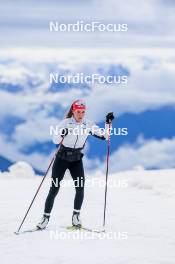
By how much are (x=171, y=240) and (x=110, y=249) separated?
1339mm

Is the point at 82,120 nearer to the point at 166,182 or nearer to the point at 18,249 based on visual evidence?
the point at 18,249

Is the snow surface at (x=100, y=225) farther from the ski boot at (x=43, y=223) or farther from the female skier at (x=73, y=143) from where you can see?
the female skier at (x=73, y=143)

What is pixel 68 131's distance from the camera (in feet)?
35.2

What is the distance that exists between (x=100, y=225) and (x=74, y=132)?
7.24 ft

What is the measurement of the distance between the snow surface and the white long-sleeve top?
4.67ft

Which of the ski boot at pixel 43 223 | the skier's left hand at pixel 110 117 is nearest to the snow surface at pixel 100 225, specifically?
the ski boot at pixel 43 223

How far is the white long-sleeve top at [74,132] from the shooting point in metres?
10.8

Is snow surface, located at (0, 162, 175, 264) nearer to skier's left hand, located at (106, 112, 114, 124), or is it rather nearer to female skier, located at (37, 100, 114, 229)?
female skier, located at (37, 100, 114, 229)

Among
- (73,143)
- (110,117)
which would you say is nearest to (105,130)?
(110,117)

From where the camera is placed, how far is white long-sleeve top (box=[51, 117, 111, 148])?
10750mm

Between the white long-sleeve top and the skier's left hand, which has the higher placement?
the skier's left hand

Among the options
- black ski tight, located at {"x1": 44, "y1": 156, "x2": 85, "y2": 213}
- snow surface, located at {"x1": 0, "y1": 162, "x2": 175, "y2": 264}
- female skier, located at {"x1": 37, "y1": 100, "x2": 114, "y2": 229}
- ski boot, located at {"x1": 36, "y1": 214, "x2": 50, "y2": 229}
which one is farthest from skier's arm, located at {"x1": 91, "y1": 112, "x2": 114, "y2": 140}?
ski boot, located at {"x1": 36, "y1": 214, "x2": 50, "y2": 229}

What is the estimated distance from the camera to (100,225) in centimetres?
1211

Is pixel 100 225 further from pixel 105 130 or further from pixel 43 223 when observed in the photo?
pixel 105 130
